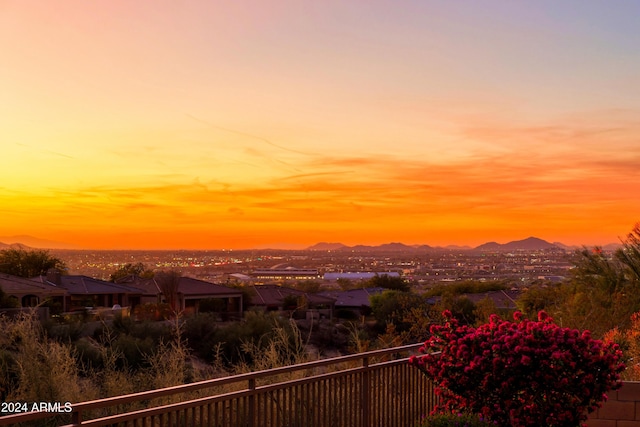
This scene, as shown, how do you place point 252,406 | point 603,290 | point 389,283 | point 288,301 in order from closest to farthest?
point 252,406
point 603,290
point 288,301
point 389,283

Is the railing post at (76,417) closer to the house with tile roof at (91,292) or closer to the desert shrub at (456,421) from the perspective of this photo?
the desert shrub at (456,421)

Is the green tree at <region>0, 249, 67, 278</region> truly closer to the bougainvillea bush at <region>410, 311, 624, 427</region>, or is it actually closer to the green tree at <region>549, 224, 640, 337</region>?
the green tree at <region>549, 224, 640, 337</region>

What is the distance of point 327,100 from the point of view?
23125mm

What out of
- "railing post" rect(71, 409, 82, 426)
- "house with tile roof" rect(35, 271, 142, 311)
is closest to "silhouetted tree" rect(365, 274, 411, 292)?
"house with tile roof" rect(35, 271, 142, 311)

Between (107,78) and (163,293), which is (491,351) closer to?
(107,78)

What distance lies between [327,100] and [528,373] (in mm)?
16546

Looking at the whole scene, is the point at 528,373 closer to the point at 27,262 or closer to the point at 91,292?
the point at 91,292

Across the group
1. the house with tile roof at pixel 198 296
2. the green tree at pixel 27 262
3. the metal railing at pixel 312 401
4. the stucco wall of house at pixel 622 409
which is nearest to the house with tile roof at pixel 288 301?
the house with tile roof at pixel 198 296

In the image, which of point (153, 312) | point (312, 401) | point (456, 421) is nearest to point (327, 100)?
point (456, 421)

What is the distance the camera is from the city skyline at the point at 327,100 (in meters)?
17.7

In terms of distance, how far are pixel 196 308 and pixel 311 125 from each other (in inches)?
1296

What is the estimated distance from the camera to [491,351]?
7629mm

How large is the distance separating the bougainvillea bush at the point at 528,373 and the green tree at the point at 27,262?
7430cm

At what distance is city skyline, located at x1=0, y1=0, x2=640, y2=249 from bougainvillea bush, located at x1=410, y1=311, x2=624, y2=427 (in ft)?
36.1
